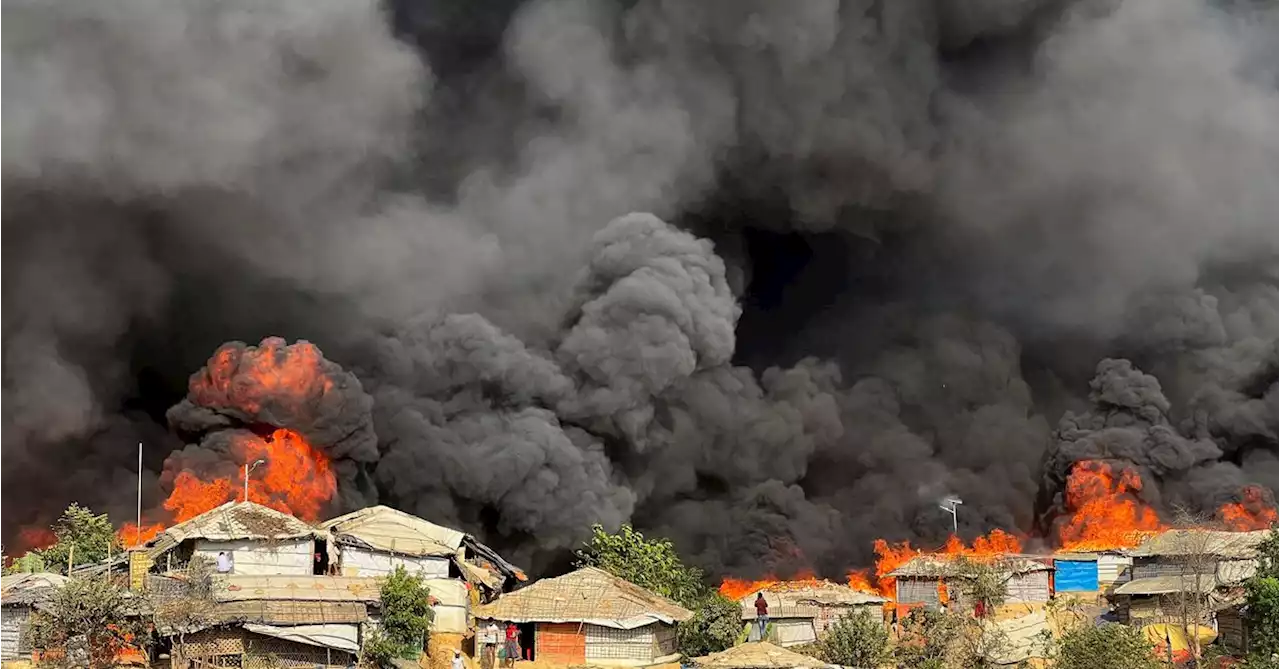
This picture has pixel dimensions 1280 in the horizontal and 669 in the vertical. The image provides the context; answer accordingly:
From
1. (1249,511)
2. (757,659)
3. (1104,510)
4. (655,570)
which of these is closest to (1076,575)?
(1104,510)

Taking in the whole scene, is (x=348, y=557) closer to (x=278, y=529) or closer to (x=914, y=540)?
(x=278, y=529)

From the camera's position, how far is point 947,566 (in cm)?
6184

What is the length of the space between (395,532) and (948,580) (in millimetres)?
19988

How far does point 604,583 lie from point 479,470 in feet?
35.6

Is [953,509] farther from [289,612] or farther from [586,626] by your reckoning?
[289,612]

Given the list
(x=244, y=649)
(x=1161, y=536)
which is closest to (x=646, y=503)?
(x=1161, y=536)

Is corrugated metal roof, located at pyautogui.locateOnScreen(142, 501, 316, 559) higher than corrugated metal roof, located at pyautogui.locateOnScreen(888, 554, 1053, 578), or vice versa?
corrugated metal roof, located at pyautogui.locateOnScreen(142, 501, 316, 559)

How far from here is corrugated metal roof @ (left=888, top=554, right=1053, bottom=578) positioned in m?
61.5

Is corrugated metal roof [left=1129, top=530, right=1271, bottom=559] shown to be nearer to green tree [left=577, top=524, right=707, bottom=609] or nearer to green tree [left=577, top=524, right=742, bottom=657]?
green tree [left=577, top=524, right=742, bottom=657]

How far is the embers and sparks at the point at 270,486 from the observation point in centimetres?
6106

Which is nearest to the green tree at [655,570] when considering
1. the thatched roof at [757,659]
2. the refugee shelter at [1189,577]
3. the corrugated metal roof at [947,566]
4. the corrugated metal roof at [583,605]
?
the corrugated metal roof at [583,605]

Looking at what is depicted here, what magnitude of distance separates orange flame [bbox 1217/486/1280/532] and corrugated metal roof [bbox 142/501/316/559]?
128ft

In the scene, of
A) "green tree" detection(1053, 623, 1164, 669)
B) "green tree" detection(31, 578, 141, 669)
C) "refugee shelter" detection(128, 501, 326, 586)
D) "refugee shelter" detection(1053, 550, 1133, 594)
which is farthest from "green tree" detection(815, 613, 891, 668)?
"green tree" detection(31, 578, 141, 669)

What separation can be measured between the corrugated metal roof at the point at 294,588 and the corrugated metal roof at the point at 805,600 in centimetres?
1282
